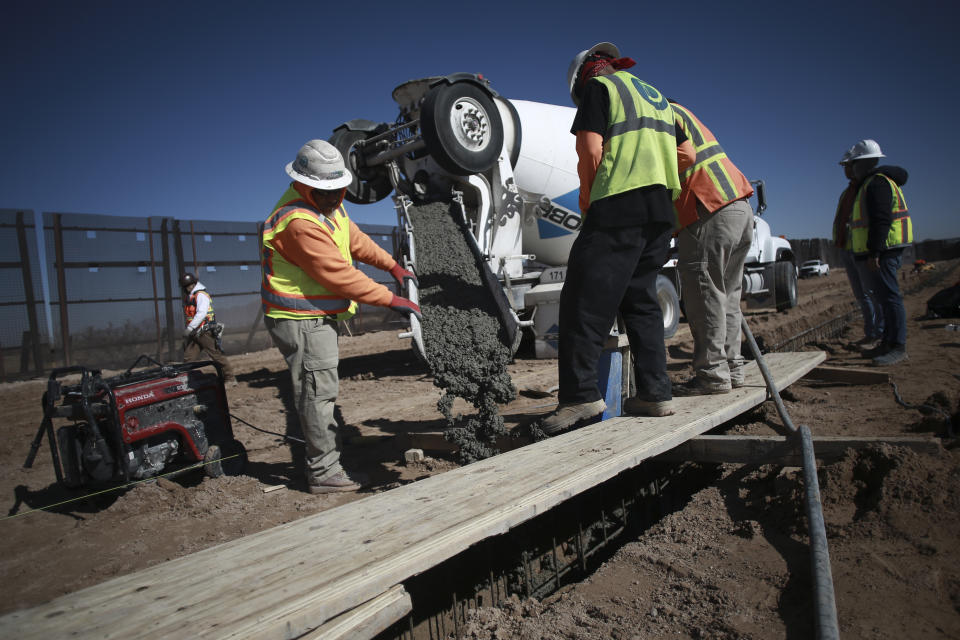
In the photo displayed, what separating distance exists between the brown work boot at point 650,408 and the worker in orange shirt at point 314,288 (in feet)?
4.67

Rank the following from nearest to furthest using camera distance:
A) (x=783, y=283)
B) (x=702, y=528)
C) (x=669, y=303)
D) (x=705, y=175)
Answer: (x=702, y=528)
(x=705, y=175)
(x=669, y=303)
(x=783, y=283)

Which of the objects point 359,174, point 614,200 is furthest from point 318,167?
point 359,174

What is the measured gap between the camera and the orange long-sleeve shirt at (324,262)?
9.94 ft

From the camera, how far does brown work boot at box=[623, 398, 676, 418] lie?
274 centimetres

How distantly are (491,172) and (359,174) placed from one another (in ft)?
5.37

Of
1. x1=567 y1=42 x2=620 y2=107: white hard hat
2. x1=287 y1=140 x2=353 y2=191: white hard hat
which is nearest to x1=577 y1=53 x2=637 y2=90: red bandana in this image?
x1=567 y1=42 x2=620 y2=107: white hard hat

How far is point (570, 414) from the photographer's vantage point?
2.65 m

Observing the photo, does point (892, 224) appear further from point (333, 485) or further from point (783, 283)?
point (783, 283)

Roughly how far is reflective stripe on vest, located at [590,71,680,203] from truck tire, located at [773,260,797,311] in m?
10.3

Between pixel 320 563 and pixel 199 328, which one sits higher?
pixel 199 328

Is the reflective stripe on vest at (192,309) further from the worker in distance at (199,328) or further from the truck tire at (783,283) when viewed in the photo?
the truck tire at (783,283)

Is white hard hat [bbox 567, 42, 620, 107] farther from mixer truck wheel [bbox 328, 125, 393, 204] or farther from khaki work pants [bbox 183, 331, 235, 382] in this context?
khaki work pants [bbox 183, 331, 235, 382]

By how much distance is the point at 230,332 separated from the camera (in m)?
12.0

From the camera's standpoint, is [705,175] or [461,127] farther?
[461,127]
